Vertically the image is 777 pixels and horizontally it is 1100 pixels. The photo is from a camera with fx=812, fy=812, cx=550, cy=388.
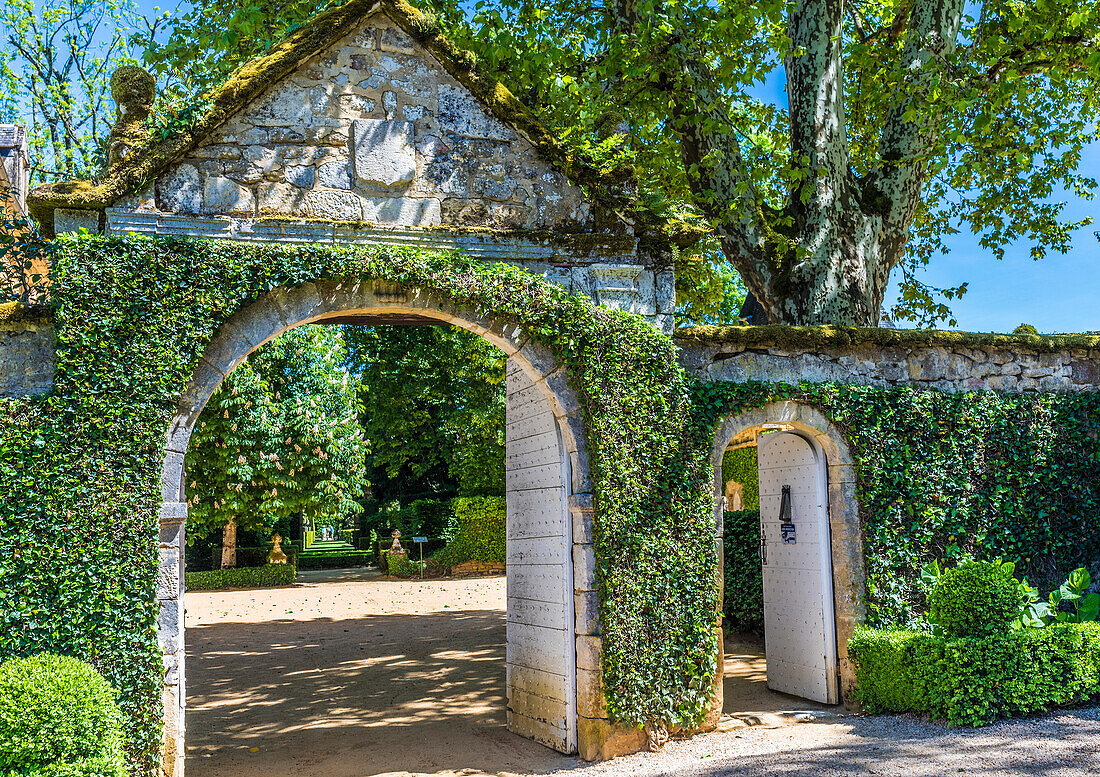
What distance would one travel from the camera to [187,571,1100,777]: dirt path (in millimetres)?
4988

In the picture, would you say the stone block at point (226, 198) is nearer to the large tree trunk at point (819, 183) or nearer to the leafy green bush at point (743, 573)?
the large tree trunk at point (819, 183)

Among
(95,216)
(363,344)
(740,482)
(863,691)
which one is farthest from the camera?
(363,344)

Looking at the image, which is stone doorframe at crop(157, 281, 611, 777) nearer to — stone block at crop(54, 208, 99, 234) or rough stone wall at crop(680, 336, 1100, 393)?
stone block at crop(54, 208, 99, 234)

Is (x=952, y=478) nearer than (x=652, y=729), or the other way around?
(x=652, y=729)

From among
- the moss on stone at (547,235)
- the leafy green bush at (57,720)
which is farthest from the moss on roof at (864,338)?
the leafy green bush at (57,720)

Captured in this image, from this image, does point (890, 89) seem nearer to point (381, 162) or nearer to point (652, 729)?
point (381, 162)

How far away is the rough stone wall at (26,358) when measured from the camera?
487 centimetres

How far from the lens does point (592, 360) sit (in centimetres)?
584

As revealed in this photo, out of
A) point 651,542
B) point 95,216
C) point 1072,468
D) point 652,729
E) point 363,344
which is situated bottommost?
point 652,729

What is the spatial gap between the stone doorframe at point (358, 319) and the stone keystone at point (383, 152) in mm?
791

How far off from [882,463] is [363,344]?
62.2 feet

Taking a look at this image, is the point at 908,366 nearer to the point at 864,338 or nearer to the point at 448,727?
the point at 864,338

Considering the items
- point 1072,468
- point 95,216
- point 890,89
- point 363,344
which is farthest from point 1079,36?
point 363,344

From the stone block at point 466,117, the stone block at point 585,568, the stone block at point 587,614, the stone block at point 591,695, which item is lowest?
the stone block at point 591,695
